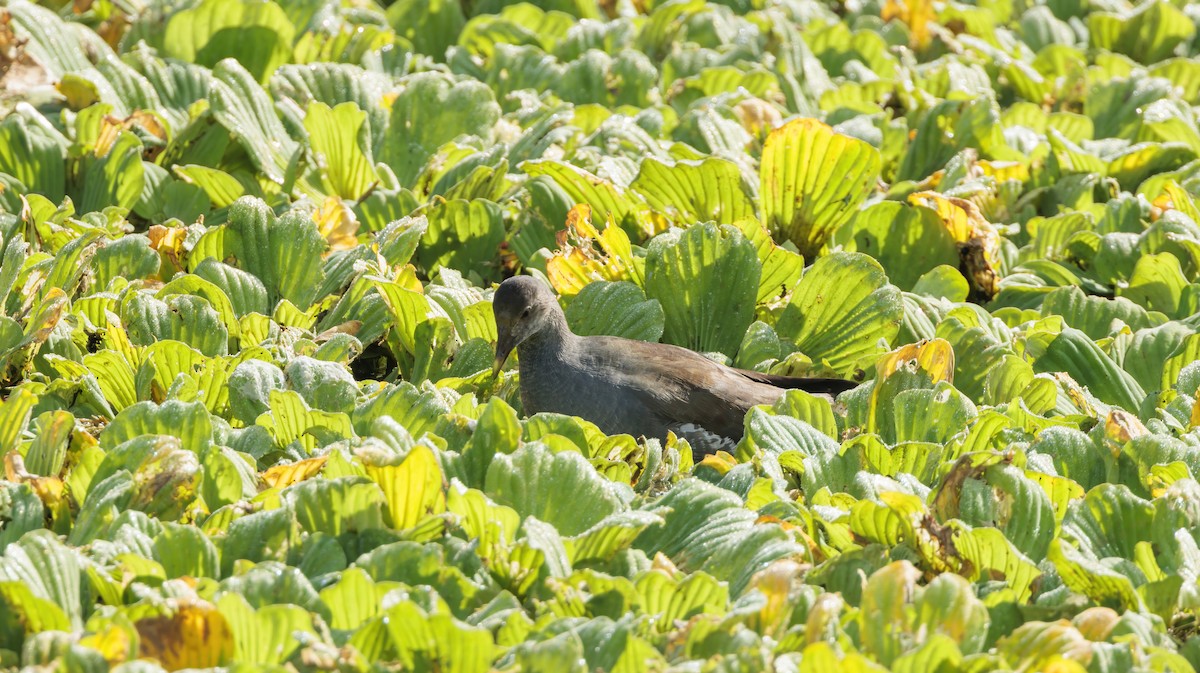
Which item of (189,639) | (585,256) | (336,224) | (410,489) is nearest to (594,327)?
(585,256)

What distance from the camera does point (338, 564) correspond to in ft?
9.30

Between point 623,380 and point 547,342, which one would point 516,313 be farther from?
point 623,380

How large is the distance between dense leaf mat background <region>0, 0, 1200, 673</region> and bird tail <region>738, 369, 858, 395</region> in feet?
0.44

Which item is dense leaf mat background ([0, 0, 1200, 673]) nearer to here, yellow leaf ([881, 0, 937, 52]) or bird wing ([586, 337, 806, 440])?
yellow leaf ([881, 0, 937, 52])

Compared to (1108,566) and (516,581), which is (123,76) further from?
(1108,566)

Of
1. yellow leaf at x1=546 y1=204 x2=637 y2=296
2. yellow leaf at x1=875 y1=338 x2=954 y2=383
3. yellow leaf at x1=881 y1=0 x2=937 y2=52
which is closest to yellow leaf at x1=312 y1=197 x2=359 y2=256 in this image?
yellow leaf at x1=546 y1=204 x2=637 y2=296

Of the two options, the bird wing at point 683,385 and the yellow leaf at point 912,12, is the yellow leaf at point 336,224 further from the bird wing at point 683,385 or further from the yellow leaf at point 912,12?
the yellow leaf at point 912,12

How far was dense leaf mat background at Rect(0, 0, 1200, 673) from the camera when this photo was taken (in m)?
2.69

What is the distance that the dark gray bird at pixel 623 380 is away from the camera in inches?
167

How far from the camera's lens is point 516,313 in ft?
13.8

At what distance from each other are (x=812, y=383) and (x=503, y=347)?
0.88 metres

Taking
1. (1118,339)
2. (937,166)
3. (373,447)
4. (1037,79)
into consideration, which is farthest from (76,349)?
(1037,79)

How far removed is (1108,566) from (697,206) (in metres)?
2.38

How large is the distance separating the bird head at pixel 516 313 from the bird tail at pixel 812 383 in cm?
67
